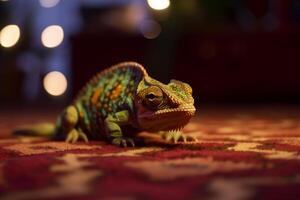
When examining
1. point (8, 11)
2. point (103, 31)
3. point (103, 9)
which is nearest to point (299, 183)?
point (103, 31)

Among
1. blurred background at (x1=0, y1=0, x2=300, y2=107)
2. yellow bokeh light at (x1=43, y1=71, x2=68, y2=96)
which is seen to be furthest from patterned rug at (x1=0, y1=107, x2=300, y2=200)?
yellow bokeh light at (x1=43, y1=71, x2=68, y2=96)

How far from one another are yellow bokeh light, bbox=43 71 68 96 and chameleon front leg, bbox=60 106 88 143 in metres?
4.62

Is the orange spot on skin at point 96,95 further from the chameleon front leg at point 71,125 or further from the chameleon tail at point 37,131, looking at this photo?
the chameleon tail at point 37,131

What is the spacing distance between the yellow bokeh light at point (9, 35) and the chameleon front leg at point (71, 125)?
13.7ft

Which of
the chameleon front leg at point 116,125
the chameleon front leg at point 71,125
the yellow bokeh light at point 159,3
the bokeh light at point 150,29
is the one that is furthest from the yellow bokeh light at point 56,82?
the chameleon front leg at point 116,125

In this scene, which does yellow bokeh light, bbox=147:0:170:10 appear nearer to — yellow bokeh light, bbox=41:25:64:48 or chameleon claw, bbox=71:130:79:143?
yellow bokeh light, bbox=41:25:64:48

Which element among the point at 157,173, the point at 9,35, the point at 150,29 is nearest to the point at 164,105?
the point at 157,173

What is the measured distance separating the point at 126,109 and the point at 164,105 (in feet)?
0.85

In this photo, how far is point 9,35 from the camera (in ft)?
20.8

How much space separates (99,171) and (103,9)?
5.37 m

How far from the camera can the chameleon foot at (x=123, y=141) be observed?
1.92 m

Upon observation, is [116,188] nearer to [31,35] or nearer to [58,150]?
[58,150]

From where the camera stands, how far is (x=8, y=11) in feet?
21.5

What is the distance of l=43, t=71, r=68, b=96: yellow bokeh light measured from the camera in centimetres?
690
